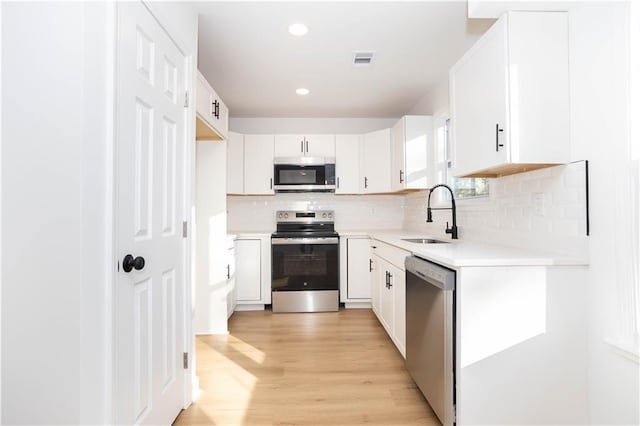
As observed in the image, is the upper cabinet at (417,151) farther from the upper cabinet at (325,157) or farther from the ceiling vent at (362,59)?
the ceiling vent at (362,59)

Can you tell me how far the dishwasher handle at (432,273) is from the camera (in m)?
1.60

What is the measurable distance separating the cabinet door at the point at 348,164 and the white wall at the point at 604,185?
2.60m

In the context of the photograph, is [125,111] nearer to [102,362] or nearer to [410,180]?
[102,362]

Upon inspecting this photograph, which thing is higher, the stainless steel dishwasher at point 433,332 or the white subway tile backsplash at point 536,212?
the white subway tile backsplash at point 536,212

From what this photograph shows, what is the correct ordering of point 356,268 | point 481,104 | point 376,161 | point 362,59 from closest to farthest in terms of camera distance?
point 481,104 < point 362,59 < point 356,268 < point 376,161

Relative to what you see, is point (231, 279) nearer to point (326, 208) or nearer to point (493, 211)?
point (326, 208)

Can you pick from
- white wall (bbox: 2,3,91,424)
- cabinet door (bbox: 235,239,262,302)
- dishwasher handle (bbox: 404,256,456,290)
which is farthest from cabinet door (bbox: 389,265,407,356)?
white wall (bbox: 2,3,91,424)

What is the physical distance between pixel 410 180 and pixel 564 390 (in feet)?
7.52

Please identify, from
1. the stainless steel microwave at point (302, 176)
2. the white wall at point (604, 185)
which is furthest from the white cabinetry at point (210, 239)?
the white wall at point (604, 185)

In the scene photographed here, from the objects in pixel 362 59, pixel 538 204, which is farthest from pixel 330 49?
pixel 538 204

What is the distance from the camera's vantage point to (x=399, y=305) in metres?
2.60

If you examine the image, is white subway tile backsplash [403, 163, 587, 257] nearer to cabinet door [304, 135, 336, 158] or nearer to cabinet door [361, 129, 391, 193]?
cabinet door [361, 129, 391, 193]

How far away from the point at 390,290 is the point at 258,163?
2229mm

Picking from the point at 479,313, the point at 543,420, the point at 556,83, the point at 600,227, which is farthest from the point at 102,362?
the point at 556,83
